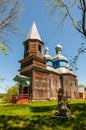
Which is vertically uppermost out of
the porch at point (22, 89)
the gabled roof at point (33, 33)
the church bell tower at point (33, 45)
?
the gabled roof at point (33, 33)

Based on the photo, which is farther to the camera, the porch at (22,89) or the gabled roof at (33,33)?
the gabled roof at (33,33)

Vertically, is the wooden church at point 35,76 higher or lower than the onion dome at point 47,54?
lower

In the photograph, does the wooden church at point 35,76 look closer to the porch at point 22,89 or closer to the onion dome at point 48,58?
the porch at point 22,89

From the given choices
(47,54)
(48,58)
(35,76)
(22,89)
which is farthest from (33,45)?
(47,54)

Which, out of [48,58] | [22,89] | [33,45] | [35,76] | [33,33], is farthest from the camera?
[48,58]

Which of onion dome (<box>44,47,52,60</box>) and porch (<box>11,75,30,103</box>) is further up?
onion dome (<box>44,47,52,60</box>)

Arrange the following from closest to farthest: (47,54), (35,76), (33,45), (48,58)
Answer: (35,76)
(33,45)
(48,58)
(47,54)

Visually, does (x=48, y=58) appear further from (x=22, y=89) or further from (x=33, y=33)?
(x=22, y=89)

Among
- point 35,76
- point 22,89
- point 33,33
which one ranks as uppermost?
point 33,33

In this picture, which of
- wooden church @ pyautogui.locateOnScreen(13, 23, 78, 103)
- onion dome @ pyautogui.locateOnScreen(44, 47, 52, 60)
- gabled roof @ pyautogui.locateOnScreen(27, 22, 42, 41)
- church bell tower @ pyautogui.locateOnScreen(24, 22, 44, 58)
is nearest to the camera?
wooden church @ pyautogui.locateOnScreen(13, 23, 78, 103)

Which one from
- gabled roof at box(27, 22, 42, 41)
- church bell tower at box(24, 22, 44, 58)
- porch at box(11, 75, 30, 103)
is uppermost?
gabled roof at box(27, 22, 42, 41)

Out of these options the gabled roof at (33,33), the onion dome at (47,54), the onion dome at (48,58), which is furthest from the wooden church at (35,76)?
the onion dome at (47,54)

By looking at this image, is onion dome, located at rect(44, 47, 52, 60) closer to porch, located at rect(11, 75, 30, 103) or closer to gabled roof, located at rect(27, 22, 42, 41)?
gabled roof, located at rect(27, 22, 42, 41)

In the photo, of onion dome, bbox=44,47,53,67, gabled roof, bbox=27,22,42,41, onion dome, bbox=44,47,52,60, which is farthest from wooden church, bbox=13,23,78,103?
onion dome, bbox=44,47,52,60
